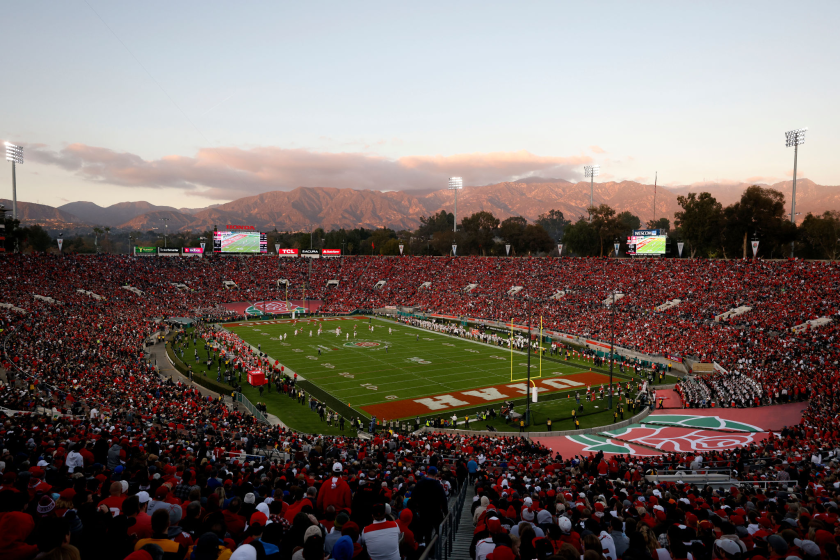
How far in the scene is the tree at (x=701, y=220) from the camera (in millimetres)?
68750

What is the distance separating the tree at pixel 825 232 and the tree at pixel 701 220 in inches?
389

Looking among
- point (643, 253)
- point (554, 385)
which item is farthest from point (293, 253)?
point (554, 385)

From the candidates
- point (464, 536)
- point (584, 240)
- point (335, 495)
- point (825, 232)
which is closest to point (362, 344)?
point (464, 536)

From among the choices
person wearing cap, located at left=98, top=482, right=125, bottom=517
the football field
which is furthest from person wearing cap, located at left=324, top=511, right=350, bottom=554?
the football field

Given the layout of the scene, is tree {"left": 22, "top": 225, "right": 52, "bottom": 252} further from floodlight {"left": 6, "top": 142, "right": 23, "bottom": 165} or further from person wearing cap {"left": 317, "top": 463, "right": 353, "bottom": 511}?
person wearing cap {"left": 317, "top": 463, "right": 353, "bottom": 511}

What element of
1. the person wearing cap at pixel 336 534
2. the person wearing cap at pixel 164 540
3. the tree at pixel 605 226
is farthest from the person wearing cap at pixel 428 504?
the tree at pixel 605 226

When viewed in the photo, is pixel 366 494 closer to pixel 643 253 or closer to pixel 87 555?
pixel 87 555

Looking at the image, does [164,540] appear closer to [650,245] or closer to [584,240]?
[650,245]

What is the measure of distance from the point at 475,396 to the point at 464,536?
24182mm

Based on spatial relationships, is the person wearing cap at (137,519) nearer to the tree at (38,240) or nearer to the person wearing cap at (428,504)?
the person wearing cap at (428,504)

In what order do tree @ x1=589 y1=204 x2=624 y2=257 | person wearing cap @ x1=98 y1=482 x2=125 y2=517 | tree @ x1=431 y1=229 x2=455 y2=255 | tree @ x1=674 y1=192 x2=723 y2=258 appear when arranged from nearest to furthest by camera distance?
person wearing cap @ x1=98 y1=482 x2=125 y2=517 → tree @ x1=674 y1=192 x2=723 y2=258 → tree @ x1=589 y1=204 x2=624 y2=257 → tree @ x1=431 y1=229 x2=455 y2=255

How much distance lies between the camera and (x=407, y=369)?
40.3 metres

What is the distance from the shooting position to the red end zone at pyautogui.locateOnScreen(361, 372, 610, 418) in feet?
99.1

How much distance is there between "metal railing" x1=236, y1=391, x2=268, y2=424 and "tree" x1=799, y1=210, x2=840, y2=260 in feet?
226
